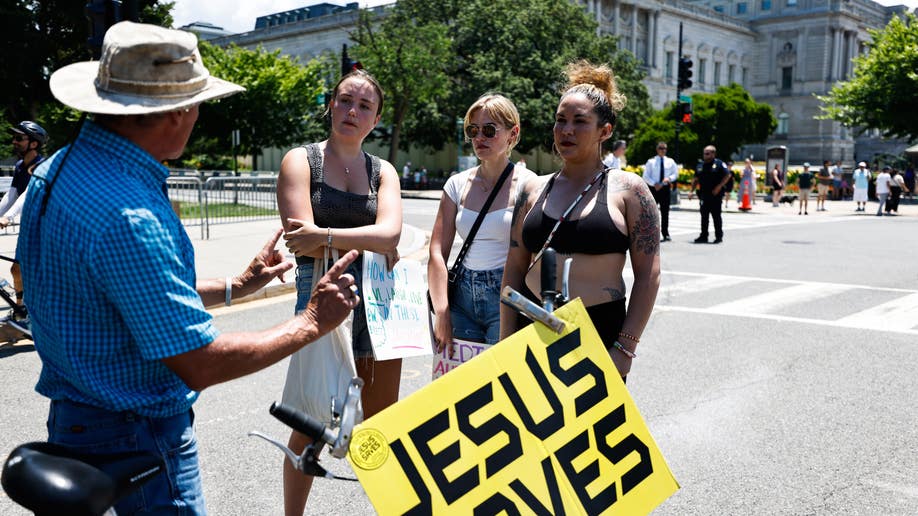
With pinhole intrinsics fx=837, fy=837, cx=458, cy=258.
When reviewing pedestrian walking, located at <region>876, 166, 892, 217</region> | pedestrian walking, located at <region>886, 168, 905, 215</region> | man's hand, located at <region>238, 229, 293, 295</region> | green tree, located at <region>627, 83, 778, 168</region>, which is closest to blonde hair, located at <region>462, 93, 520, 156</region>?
man's hand, located at <region>238, 229, 293, 295</region>

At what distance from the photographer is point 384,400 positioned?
12.3 ft

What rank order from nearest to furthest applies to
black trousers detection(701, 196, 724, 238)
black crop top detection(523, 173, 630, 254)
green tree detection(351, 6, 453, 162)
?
black crop top detection(523, 173, 630, 254)
black trousers detection(701, 196, 724, 238)
green tree detection(351, 6, 453, 162)

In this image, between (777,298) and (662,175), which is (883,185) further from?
(777,298)

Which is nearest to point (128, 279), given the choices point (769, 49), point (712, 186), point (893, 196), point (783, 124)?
point (712, 186)

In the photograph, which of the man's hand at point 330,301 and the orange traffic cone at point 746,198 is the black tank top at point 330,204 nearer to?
the man's hand at point 330,301

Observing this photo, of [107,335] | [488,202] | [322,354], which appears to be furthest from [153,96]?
[488,202]

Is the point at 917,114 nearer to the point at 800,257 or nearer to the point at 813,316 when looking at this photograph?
the point at 800,257

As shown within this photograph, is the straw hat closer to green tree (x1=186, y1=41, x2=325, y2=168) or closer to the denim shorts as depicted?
the denim shorts

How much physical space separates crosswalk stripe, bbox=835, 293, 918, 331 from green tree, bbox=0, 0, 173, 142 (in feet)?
111

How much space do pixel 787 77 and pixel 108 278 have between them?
108363 mm

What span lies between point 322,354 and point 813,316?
24.5ft

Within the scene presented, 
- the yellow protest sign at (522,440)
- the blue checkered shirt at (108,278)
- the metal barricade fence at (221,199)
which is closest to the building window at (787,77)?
the metal barricade fence at (221,199)

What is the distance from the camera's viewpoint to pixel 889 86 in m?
41.7

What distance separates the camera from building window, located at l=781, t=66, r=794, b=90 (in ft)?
326
